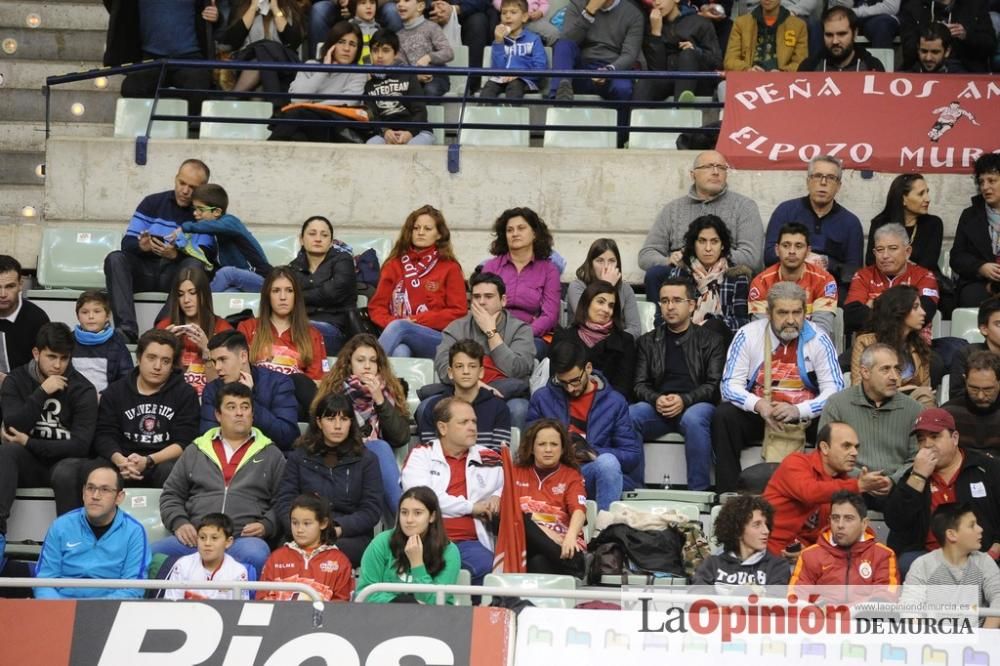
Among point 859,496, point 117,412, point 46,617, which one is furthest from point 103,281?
point 859,496

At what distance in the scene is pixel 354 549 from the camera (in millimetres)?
10078

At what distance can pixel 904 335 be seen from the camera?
11.2m

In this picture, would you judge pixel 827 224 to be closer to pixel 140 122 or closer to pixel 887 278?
pixel 887 278

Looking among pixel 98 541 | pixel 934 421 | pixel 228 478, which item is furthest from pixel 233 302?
pixel 934 421

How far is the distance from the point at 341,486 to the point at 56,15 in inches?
272

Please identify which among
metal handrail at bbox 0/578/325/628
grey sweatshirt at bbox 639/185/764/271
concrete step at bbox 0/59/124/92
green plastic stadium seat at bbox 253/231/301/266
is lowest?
metal handrail at bbox 0/578/325/628

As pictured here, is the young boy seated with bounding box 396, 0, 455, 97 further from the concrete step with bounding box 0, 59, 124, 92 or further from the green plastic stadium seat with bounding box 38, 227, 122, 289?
the green plastic stadium seat with bounding box 38, 227, 122, 289

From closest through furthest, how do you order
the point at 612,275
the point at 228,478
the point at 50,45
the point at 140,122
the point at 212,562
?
the point at 212,562
the point at 228,478
the point at 612,275
the point at 140,122
the point at 50,45

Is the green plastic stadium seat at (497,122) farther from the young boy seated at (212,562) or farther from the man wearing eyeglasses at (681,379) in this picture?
the young boy seated at (212,562)

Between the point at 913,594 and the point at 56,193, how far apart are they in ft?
23.2

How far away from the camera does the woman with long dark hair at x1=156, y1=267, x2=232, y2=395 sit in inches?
445

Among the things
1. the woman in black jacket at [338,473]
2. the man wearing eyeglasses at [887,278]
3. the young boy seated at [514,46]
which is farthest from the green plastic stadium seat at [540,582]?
the young boy seated at [514,46]

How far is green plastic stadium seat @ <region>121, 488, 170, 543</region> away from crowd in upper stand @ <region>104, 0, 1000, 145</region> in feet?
12.9

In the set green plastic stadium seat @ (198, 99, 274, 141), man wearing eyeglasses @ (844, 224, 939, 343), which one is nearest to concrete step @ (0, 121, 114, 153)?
green plastic stadium seat @ (198, 99, 274, 141)
